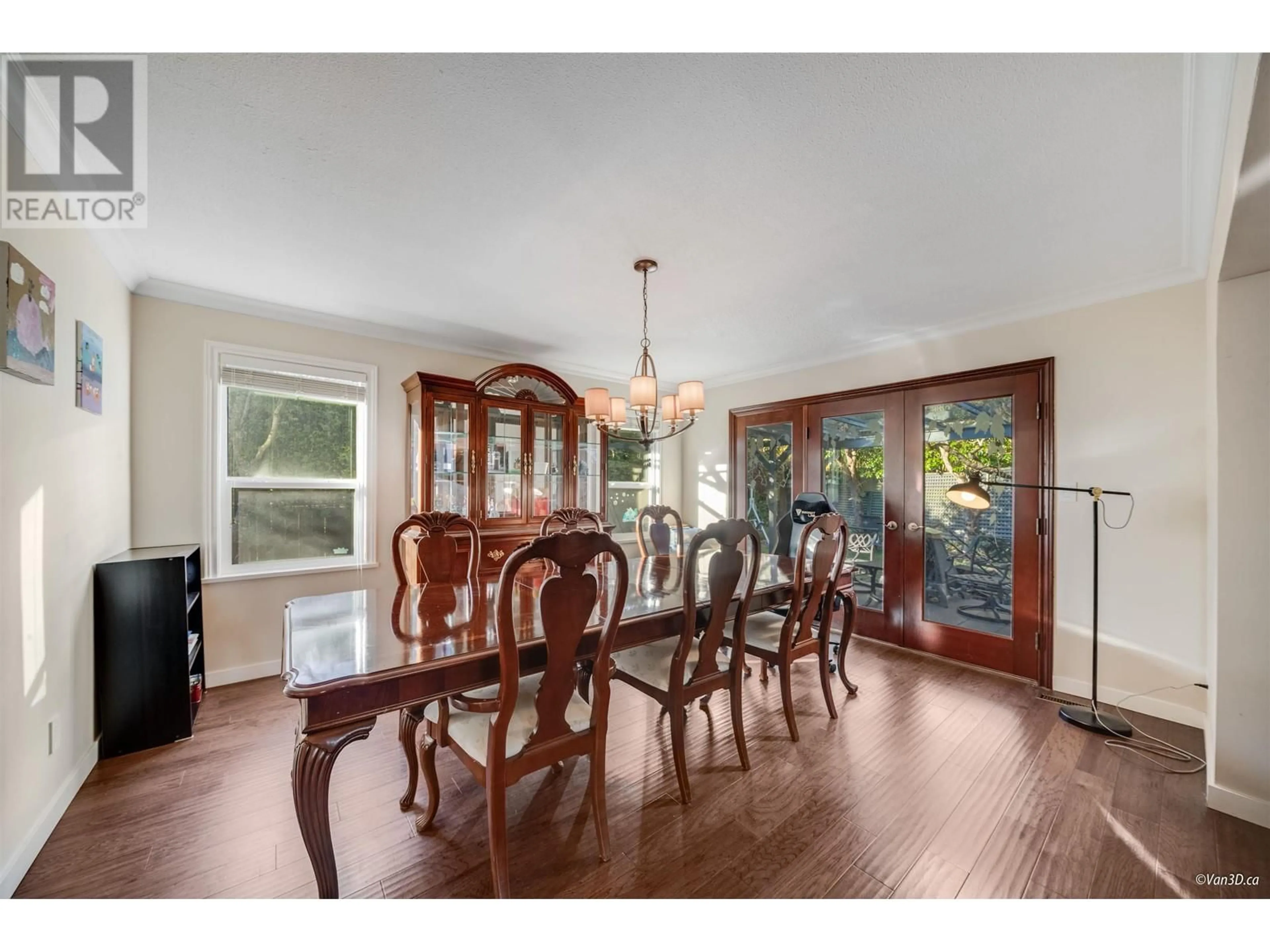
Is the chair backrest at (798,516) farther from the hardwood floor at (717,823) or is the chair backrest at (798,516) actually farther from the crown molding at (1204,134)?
the crown molding at (1204,134)

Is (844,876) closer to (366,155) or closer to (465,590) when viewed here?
(465,590)

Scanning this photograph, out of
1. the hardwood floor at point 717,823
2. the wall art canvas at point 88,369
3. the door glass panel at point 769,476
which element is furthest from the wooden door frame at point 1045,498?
the wall art canvas at point 88,369

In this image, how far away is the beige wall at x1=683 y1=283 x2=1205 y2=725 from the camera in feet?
8.23

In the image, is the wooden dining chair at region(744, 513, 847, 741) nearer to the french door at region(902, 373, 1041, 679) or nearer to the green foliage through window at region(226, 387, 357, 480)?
the french door at region(902, 373, 1041, 679)

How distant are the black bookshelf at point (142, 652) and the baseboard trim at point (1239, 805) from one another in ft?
14.8

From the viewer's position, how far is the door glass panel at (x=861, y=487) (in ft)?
12.6

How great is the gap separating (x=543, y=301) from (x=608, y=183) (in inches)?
53.1

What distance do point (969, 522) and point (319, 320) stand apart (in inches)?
191

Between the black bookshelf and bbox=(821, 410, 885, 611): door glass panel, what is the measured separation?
4.29m

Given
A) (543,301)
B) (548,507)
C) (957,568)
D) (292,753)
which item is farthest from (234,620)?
(957,568)

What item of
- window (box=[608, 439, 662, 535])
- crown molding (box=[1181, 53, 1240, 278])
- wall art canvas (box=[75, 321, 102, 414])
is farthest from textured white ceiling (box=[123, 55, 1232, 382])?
window (box=[608, 439, 662, 535])

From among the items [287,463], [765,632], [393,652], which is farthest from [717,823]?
[287,463]

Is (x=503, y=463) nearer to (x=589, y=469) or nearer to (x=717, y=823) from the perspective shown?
(x=589, y=469)

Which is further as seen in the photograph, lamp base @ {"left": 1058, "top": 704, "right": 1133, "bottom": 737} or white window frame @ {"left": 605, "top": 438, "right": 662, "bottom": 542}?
white window frame @ {"left": 605, "top": 438, "right": 662, "bottom": 542}
